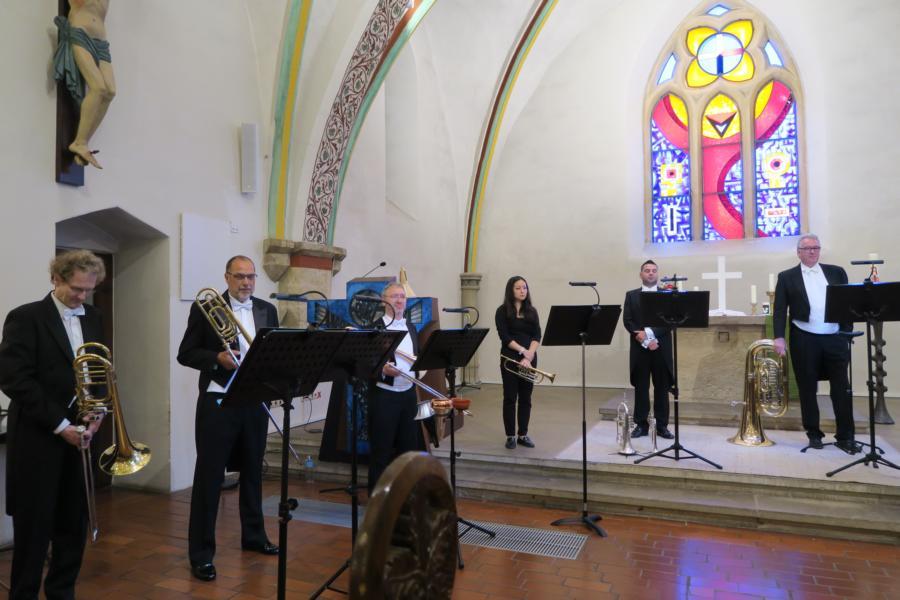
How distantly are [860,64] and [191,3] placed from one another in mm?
8797

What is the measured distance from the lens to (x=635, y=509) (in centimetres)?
474

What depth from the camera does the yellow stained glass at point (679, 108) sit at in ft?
34.8

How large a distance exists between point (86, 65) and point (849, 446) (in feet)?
20.9

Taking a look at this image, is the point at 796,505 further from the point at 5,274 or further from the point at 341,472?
the point at 5,274

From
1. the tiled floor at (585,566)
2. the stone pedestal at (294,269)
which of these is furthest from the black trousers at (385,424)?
the stone pedestal at (294,269)

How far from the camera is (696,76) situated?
10562mm

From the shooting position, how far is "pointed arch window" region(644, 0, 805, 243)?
394 inches

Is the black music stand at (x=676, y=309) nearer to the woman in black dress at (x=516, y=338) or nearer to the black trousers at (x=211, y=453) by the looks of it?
the woman in black dress at (x=516, y=338)

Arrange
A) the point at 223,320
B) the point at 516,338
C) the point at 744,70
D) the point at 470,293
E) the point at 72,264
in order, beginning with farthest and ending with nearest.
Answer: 1. the point at 470,293
2. the point at 744,70
3. the point at 516,338
4. the point at 223,320
5. the point at 72,264

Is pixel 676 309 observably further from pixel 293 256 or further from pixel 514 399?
pixel 293 256

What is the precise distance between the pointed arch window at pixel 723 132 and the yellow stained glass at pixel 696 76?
0.02 metres


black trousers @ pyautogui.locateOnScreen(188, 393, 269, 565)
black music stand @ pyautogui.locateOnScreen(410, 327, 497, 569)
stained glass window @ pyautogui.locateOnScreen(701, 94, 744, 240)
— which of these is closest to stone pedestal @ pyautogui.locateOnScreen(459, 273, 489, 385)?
stained glass window @ pyautogui.locateOnScreen(701, 94, 744, 240)

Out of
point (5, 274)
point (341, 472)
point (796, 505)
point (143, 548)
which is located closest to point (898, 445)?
→ point (796, 505)

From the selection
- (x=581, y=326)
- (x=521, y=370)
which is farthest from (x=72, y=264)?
(x=521, y=370)
